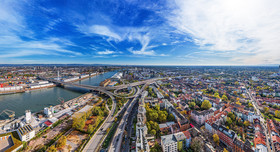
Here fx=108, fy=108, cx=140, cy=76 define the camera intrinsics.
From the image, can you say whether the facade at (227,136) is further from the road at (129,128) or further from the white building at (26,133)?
the white building at (26,133)

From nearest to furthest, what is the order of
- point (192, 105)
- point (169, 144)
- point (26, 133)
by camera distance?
point (169, 144) → point (26, 133) → point (192, 105)

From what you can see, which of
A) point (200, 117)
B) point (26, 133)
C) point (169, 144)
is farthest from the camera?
point (200, 117)

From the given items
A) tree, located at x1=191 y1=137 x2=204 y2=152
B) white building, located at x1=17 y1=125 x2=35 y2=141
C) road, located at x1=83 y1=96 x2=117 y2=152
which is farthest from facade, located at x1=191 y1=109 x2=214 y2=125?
white building, located at x1=17 y1=125 x2=35 y2=141

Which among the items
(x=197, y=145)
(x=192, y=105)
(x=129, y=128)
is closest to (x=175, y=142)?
(x=197, y=145)

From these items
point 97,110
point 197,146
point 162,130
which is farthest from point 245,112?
point 97,110

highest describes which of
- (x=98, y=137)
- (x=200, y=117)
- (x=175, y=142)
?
(x=200, y=117)

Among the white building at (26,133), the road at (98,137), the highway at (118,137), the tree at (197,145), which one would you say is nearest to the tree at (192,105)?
the tree at (197,145)

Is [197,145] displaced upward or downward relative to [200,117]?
downward

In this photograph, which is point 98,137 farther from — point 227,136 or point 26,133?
point 227,136

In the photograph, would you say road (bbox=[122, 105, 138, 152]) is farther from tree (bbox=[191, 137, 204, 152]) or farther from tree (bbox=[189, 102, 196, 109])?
tree (bbox=[189, 102, 196, 109])

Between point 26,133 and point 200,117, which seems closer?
point 26,133

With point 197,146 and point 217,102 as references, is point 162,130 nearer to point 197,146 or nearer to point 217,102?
point 197,146
